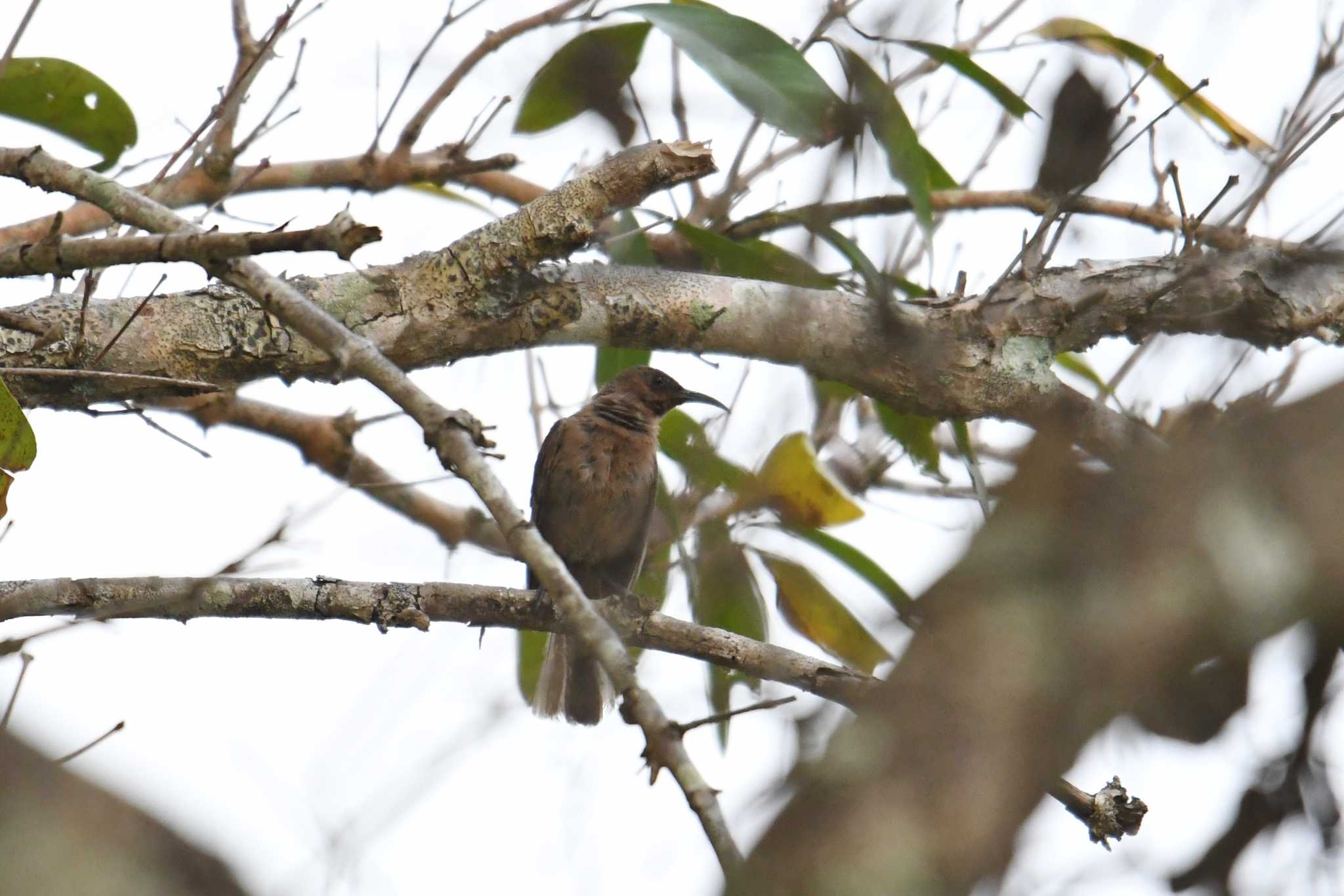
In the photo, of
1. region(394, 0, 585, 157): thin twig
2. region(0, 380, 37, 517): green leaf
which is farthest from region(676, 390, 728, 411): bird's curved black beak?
region(0, 380, 37, 517): green leaf

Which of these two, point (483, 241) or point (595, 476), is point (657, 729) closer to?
point (483, 241)

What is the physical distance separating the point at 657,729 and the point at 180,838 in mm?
716

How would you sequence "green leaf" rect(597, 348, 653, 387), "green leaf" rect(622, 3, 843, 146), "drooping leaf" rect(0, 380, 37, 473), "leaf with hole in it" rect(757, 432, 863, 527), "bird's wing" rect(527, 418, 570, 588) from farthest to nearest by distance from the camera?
"bird's wing" rect(527, 418, 570, 588) < "green leaf" rect(597, 348, 653, 387) < "leaf with hole in it" rect(757, 432, 863, 527) < "green leaf" rect(622, 3, 843, 146) < "drooping leaf" rect(0, 380, 37, 473)

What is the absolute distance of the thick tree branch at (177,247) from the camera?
7.09ft

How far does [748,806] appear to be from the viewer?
4.00 ft

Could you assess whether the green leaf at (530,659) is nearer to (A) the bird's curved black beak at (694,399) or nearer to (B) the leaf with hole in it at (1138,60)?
(A) the bird's curved black beak at (694,399)

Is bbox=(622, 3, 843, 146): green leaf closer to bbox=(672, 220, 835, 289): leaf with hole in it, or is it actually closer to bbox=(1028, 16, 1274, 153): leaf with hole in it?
bbox=(672, 220, 835, 289): leaf with hole in it

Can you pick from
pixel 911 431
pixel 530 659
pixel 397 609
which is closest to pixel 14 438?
pixel 397 609

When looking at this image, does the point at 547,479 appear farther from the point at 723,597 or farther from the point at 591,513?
the point at 723,597

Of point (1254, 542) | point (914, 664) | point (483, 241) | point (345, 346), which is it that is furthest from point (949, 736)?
point (483, 241)

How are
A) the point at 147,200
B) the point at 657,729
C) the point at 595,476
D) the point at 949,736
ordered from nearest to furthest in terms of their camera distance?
1. the point at 949,736
2. the point at 657,729
3. the point at 147,200
4. the point at 595,476

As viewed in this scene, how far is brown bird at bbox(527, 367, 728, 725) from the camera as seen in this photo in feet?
17.8

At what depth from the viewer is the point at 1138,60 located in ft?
14.2

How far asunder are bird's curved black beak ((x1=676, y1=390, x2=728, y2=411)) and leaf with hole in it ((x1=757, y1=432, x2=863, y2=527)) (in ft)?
5.10
